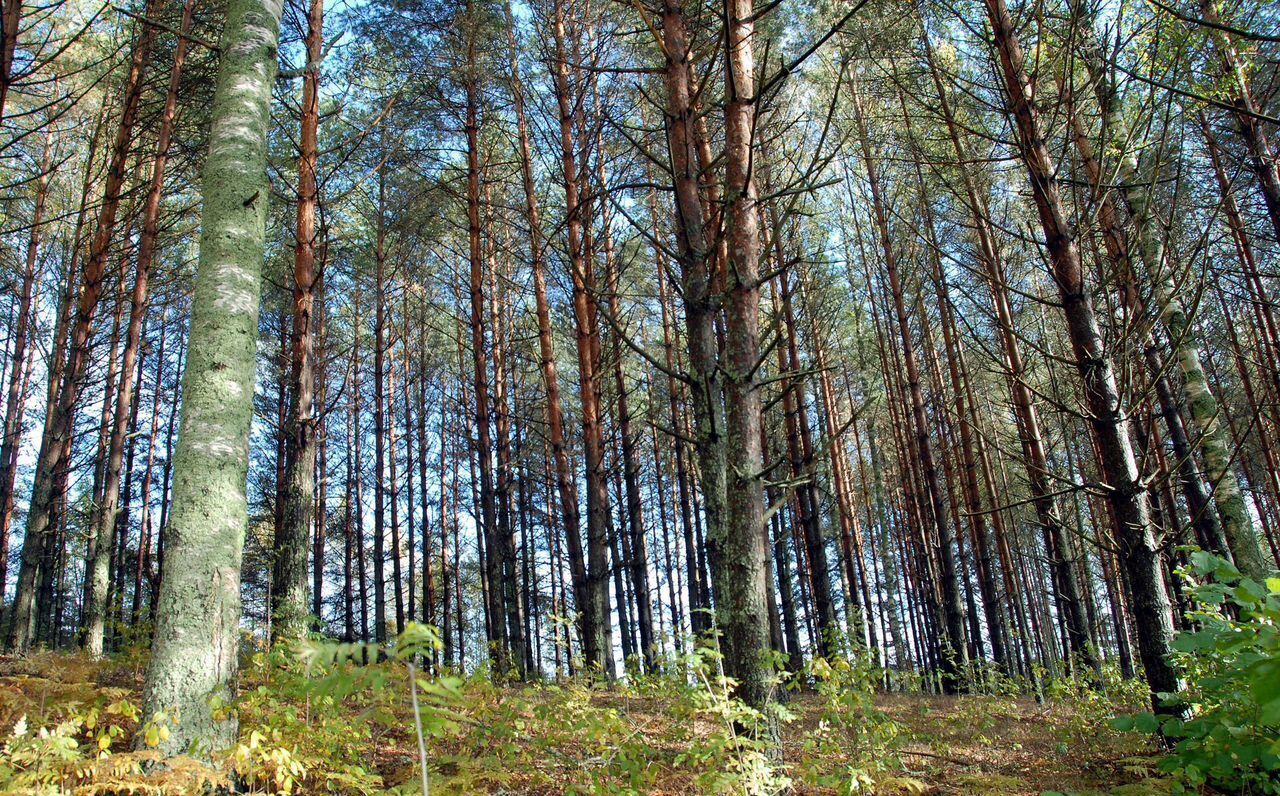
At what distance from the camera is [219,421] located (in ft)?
9.85

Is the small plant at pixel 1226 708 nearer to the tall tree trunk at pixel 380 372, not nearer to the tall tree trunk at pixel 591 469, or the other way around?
the tall tree trunk at pixel 591 469

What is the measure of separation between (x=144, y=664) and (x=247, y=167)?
164 inches

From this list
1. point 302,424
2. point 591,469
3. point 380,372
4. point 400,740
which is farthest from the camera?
point 380,372

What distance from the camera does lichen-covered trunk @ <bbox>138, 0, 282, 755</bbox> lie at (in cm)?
264

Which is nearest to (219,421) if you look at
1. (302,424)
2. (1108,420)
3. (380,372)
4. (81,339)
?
(302,424)

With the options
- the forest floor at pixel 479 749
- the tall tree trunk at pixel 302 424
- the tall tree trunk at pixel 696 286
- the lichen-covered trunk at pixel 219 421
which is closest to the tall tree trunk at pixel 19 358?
the tall tree trunk at pixel 302 424

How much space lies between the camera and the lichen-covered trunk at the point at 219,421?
264cm

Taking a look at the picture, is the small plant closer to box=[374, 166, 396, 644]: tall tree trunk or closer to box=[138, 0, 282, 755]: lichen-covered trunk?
box=[138, 0, 282, 755]: lichen-covered trunk

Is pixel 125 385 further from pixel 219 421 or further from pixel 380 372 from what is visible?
pixel 219 421

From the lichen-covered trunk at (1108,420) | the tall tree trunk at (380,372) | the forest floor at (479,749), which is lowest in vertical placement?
the forest floor at (479,749)

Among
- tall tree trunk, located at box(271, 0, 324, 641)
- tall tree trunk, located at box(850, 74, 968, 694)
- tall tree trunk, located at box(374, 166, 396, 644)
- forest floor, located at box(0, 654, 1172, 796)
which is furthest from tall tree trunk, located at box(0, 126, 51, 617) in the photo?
tall tree trunk, located at box(850, 74, 968, 694)

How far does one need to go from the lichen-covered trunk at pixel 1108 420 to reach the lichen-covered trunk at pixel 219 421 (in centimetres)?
419

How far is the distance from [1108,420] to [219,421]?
435 centimetres

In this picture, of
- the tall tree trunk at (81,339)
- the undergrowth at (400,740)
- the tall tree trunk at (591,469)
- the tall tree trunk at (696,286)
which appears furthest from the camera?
the tall tree trunk at (591,469)
